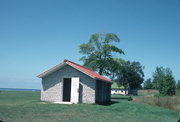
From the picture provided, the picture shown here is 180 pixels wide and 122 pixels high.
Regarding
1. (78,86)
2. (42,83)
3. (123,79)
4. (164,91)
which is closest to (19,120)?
(78,86)

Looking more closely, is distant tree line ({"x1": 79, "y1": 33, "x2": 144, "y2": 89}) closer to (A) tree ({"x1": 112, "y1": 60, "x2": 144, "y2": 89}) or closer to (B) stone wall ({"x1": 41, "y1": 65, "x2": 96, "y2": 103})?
(B) stone wall ({"x1": 41, "y1": 65, "x2": 96, "y2": 103})

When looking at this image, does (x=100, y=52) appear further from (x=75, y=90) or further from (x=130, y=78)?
(x=130, y=78)

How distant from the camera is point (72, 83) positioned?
18469 millimetres

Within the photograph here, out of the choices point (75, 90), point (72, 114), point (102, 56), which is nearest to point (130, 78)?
point (102, 56)

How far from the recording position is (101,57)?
119 feet

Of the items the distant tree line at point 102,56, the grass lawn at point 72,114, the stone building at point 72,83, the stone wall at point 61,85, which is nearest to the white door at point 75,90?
the stone building at point 72,83

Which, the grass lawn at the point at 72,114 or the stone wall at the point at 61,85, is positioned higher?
the stone wall at the point at 61,85

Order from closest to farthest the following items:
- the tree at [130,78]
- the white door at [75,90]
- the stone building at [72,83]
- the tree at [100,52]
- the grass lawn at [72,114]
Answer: the grass lawn at [72,114]
the stone building at [72,83]
the white door at [75,90]
the tree at [100,52]
the tree at [130,78]

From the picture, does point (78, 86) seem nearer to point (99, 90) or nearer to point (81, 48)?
point (99, 90)

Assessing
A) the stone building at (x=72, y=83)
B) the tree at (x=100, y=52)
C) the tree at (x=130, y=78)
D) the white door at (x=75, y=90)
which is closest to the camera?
the stone building at (x=72, y=83)

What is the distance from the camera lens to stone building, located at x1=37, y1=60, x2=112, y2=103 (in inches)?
709

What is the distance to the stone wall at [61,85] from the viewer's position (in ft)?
59.1

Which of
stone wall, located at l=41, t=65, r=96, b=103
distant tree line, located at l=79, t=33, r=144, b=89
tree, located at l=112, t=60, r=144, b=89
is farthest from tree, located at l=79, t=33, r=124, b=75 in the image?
tree, located at l=112, t=60, r=144, b=89

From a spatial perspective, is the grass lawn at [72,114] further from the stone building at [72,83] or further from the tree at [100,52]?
the tree at [100,52]
